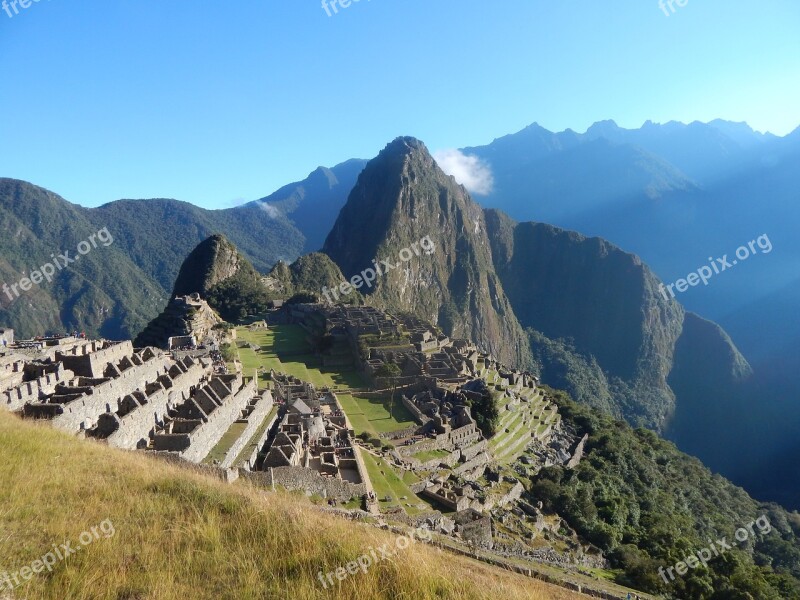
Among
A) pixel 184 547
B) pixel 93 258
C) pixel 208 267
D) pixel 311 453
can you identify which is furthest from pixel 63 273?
pixel 184 547

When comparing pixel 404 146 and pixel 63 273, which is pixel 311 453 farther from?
pixel 404 146

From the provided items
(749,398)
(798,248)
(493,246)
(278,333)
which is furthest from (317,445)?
(798,248)

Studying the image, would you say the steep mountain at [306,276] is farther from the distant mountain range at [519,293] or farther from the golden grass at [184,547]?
the golden grass at [184,547]

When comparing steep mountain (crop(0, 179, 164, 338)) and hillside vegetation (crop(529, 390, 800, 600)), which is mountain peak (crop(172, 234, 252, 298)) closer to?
steep mountain (crop(0, 179, 164, 338))

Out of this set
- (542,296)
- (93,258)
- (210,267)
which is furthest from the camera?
(542,296)

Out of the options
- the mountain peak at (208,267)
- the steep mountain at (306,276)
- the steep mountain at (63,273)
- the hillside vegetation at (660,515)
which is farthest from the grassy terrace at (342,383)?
the steep mountain at (63,273)
